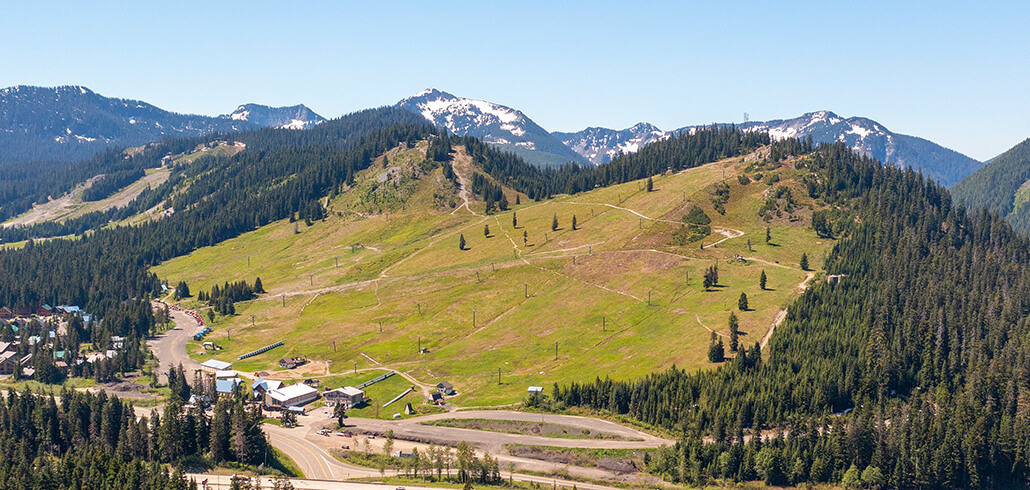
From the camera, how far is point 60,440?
162500mm

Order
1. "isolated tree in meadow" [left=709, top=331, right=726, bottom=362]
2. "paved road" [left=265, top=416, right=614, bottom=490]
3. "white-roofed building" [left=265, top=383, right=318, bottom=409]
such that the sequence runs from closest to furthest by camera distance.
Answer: "paved road" [left=265, top=416, right=614, bottom=490] → "isolated tree in meadow" [left=709, top=331, right=726, bottom=362] → "white-roofed building" [left=265, top=383, right=318, bottom=409]

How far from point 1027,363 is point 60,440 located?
21270 cm

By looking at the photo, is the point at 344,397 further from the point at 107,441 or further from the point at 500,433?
the point at 107,441

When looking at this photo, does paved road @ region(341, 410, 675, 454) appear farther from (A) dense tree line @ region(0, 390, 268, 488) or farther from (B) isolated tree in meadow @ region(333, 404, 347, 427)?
(A) dense tree line @ region(0, 390, 268, 488)

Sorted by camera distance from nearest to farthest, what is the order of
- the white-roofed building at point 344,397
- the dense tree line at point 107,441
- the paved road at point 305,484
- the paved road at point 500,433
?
the dense tree line at point 107,441 → the paved road at point 305,484 → the paved road at point 500,433 → the white-roofed building at point 344,397

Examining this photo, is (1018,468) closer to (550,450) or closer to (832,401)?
(832,401)

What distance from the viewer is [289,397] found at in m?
194

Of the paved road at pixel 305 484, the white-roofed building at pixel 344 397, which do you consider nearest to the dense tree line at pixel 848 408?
the white-roofed building at pixel 344 397

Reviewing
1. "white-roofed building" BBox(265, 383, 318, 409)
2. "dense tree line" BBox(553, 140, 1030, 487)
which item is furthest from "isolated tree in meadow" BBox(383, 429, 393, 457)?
"dense tree line" BBox(553, 140, 1030, 487)

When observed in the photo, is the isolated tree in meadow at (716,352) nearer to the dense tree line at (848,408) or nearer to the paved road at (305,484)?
the dense tree line at (848,408)

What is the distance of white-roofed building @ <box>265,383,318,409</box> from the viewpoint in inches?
7608

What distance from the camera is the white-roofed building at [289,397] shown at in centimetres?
19325

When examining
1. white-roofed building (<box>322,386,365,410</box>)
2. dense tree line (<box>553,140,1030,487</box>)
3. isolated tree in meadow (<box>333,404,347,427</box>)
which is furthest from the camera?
white-roofed building (<box>322,386,365,410</box>)

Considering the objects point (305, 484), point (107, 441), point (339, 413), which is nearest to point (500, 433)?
point (339, 413)
